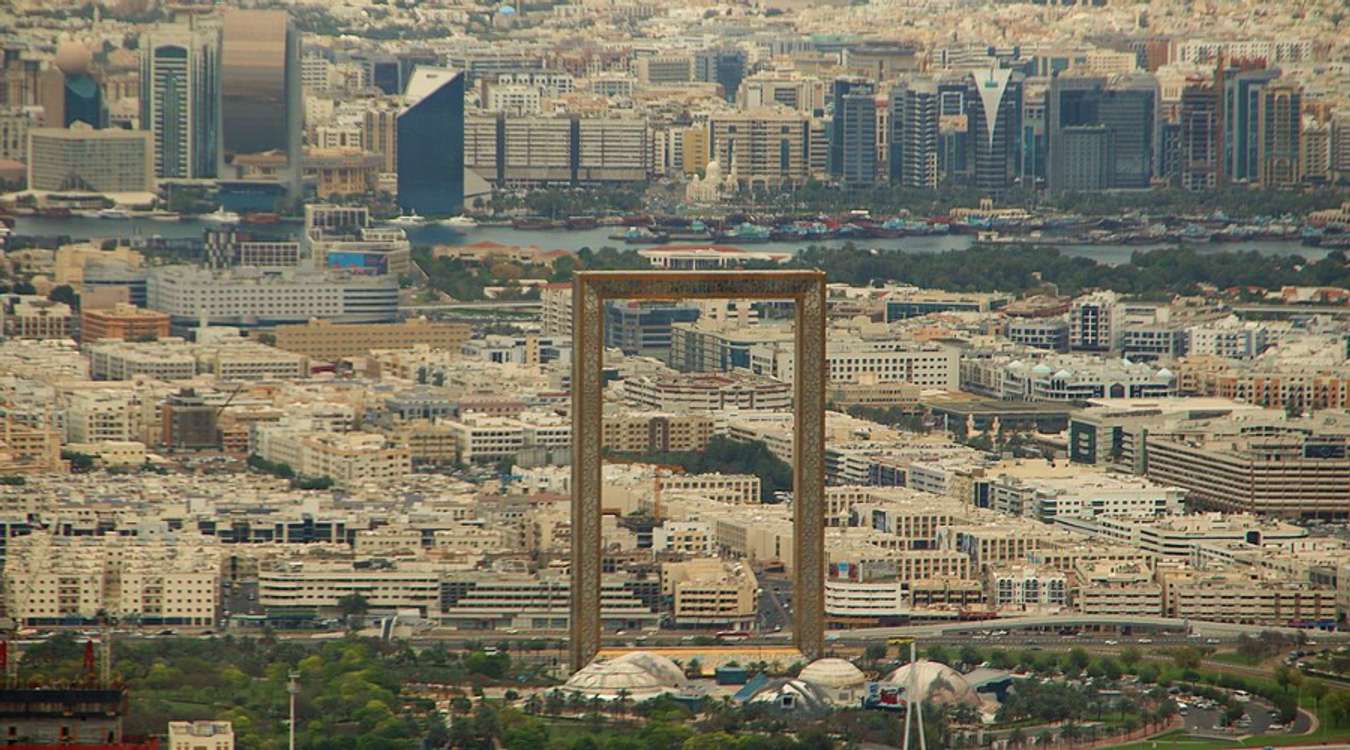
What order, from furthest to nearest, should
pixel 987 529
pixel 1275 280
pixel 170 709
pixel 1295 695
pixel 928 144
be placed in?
pixel 928 144
pixel 1275 280
pixel 987 529
pixel 1295 695
pixel 170 709

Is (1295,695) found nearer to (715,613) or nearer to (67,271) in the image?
(715,613)

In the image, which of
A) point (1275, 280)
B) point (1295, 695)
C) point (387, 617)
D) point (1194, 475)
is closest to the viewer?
point (1295, 695)

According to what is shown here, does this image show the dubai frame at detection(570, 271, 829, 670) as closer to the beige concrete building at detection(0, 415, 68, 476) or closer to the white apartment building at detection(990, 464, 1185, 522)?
the white apartment building at detection(990, 464, 1185, 522)

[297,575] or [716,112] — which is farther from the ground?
[716,112]

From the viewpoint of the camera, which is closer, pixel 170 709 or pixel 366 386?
pixel 170 709

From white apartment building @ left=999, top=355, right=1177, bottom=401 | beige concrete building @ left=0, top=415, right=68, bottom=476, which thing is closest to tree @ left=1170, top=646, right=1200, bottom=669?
beige concrete building @ left=0, top=415, right=68, bottom=476

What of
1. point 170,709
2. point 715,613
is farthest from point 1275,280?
point 170,709
